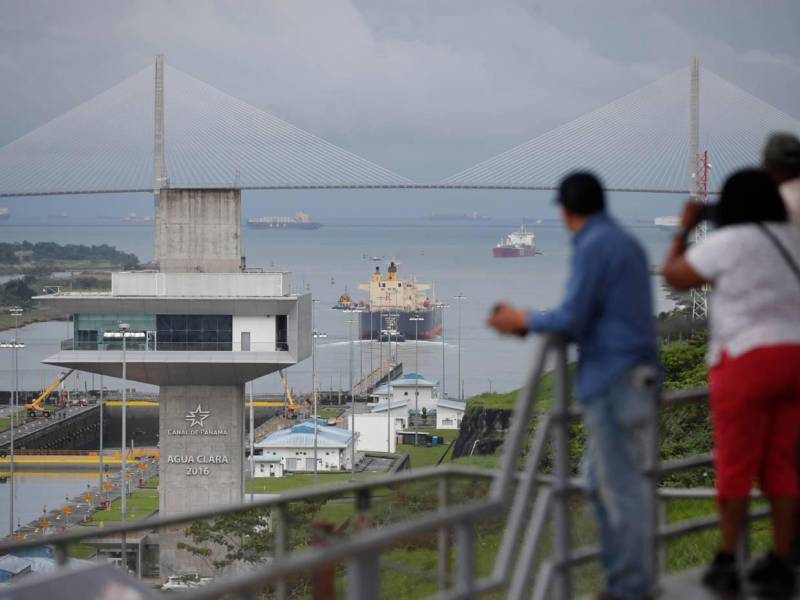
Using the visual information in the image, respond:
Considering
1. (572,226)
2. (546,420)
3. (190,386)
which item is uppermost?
(572,226)

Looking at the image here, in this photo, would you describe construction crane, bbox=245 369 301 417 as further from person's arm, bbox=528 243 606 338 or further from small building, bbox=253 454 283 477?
person's arm, bbox=528 243 606 338

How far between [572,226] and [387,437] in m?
46.7

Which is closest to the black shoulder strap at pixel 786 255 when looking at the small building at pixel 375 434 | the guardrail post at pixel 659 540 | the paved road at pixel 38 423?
the guardrail post at pixel 659 540

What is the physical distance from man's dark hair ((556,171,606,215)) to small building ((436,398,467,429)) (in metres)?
49.8

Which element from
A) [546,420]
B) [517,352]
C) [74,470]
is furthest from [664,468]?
[517,352]

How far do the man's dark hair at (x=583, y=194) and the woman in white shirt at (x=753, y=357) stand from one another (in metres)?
0.26

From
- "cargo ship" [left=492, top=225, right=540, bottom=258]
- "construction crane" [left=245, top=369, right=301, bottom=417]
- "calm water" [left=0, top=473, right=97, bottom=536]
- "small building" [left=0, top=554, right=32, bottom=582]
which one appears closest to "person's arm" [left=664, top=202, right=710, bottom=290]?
"small building" [left=0, top=554, right=32, bottom=582]

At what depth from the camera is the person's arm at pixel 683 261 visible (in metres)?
3.27

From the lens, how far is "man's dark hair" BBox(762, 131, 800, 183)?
3672mm

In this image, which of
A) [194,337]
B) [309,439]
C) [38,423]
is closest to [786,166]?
[194,337]

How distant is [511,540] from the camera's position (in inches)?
118

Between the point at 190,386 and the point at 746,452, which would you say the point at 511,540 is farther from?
the point at 190,386

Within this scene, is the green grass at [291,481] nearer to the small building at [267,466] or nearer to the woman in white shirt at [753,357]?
the small building at [267,466]

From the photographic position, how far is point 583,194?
10.4 feet
